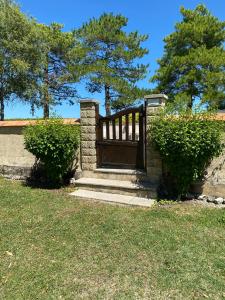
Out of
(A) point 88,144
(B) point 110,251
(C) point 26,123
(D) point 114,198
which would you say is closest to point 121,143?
(A) point 88,144

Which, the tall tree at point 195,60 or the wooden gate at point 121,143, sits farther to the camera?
the tall tree at point 195,60

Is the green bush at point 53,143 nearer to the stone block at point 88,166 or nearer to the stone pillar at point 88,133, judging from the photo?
the stone pillar at point 88,133

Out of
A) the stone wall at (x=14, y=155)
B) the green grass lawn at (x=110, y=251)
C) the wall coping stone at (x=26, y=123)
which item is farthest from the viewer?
the stone wall at (x=14, y=155)

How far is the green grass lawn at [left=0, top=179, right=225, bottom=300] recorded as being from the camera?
9.25ft

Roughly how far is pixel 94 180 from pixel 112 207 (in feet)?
4.35

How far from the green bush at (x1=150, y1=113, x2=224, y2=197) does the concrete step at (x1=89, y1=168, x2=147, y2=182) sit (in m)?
0.80

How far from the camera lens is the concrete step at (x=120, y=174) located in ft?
20.0

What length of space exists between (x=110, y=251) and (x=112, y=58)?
1561 cm

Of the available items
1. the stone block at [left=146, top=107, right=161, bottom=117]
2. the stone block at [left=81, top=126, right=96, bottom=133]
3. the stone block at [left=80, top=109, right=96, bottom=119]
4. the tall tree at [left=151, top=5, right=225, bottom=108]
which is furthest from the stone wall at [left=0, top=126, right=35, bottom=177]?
the tall tree at [left=151, top=5, right=225, bottom=108]

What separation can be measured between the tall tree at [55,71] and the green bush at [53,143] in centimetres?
1188

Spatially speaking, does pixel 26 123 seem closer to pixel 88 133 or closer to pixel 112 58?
pixel 88 133

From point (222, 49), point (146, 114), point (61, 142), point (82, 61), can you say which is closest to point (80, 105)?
point (61, 142)

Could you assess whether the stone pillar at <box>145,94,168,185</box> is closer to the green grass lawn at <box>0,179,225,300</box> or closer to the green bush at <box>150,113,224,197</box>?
the green bush at <box>150,113,224,197</box>

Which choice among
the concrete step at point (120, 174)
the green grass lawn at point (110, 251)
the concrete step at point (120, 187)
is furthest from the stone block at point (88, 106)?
the green grass lawn at point (110, 251)
